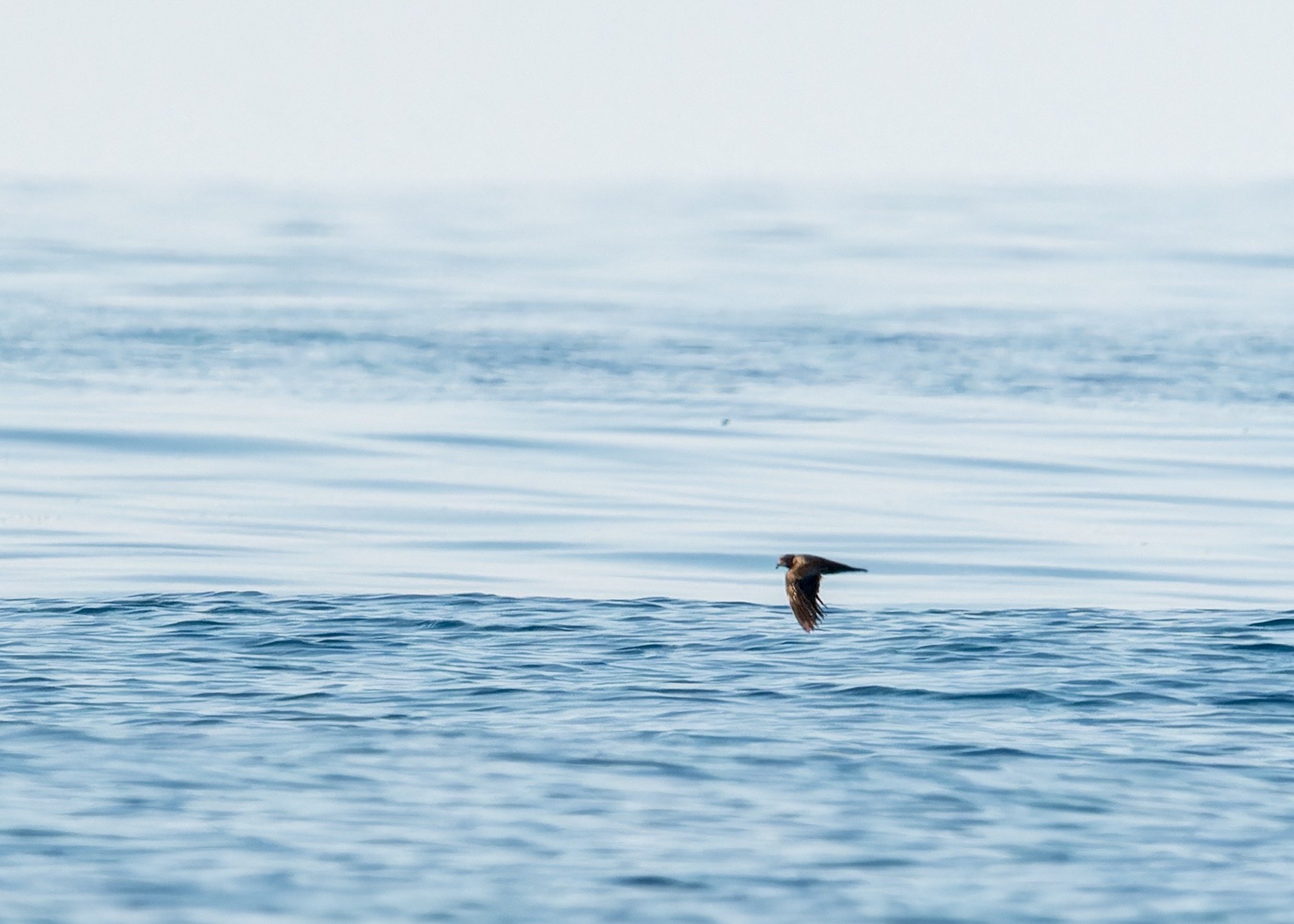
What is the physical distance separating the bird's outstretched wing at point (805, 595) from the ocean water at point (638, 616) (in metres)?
0.63

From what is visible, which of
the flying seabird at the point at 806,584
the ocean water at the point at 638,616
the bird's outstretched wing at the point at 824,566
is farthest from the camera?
the flying seabird at the point at 806,584

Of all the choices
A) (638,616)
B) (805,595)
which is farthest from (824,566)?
(638,616)

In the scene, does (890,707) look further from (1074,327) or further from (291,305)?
(291,305)

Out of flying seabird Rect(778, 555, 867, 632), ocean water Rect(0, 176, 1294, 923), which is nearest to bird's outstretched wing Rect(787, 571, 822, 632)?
flying seabird Rect(778, 555, 867, 632)

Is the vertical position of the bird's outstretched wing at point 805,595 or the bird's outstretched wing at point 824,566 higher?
the bird's outstretched wing at point 824,566

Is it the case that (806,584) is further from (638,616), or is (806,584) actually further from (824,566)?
(638,616)

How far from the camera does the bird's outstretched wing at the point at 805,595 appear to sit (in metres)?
12.1

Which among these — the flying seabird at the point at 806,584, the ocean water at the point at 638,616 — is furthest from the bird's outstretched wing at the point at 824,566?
the ocean water at the point at 638,616

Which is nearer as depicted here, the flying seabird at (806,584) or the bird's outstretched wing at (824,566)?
the bird's outstretched wing at (824,566)

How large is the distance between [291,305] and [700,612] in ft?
89.3

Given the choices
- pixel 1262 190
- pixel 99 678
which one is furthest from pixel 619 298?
pixel 1262 190

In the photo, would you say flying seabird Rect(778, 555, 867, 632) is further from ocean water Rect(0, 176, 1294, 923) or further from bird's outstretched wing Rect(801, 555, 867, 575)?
ocean water Rect(0, 176, 1294, 923)

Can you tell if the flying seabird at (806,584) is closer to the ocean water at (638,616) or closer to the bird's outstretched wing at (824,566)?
the bird's outstretched wing at (824,566)

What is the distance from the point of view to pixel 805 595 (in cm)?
1233
